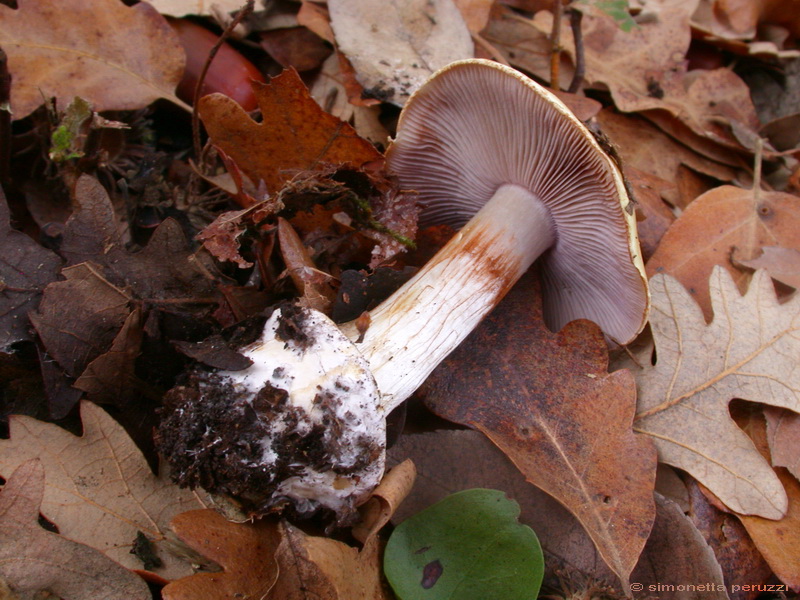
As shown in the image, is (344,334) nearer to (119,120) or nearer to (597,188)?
(597,188)

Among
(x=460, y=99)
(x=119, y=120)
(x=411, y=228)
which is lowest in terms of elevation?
(x=411, y=228)

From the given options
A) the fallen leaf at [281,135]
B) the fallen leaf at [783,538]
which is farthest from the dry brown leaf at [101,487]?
the fallen leaf at [783,538]

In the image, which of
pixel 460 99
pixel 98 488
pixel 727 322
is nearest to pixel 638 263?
pixel 727 322

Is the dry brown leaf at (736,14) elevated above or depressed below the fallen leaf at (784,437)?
above

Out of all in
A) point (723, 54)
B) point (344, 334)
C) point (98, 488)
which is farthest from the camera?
point (723, 54)

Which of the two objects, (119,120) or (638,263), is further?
(119,120)

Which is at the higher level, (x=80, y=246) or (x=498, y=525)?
(x=80, y=246)

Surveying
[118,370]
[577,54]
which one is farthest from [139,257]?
[577,54]

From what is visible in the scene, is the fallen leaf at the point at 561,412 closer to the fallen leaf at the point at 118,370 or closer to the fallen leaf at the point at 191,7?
the fallen leaf at the point at 118,370
